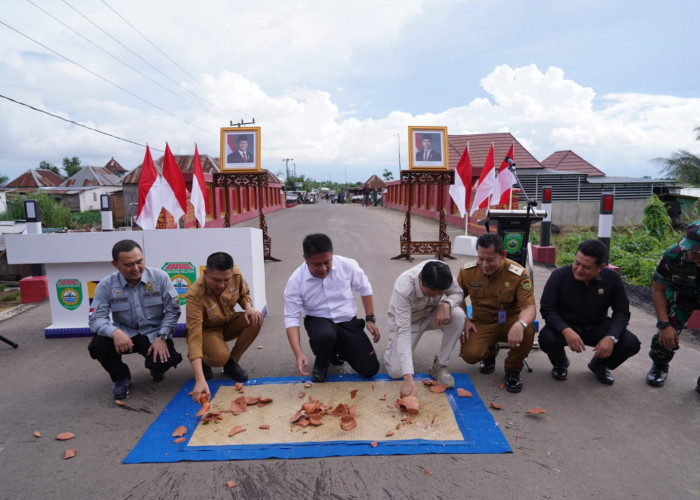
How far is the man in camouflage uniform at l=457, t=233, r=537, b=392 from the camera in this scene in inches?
136

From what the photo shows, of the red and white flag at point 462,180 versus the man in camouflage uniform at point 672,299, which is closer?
the man in camouflage uniform at point 672,299

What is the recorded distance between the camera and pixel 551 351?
12.0 feet

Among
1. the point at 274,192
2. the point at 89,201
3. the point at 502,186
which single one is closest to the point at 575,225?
the point at 502,186

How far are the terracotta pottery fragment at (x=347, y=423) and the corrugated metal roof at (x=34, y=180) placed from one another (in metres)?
51.6

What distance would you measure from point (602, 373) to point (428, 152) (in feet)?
22.8

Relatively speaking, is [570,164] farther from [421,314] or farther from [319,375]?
[319,375]

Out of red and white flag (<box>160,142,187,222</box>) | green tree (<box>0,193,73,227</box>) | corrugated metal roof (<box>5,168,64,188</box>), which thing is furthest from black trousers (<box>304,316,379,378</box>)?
corrugated metal roof (<box>5,168,64,188</box>)

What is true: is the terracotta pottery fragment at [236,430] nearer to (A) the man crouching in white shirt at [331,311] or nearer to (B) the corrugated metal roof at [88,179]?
(A) the man crouching in white shirt at [331,311]

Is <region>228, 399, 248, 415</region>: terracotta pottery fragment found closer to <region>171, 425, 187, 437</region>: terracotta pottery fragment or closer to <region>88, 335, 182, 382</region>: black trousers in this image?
<region>171, 425, 187, 437</region>: terracotta pottery fragment

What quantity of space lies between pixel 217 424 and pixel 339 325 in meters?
1.27

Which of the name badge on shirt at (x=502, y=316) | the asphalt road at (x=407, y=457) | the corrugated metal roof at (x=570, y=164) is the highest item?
the corrugated metal roof at (x=570, y=164)

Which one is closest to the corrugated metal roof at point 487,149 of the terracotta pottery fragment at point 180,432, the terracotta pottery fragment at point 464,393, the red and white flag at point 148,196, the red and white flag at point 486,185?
the red and white flag at point 486,185

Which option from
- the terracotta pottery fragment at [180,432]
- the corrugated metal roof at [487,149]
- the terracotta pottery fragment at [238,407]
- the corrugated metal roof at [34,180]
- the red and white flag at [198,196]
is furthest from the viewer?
the corrugated metal roof at [34,180]

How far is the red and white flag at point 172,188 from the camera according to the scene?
26.8 feet
